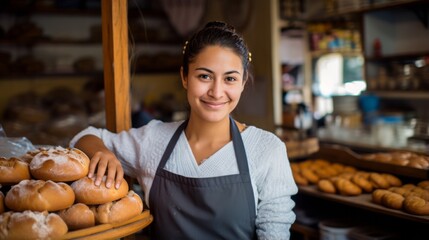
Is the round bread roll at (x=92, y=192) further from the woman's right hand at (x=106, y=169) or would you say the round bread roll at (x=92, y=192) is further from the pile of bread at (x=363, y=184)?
the pile of bread at (x=363, y=184)

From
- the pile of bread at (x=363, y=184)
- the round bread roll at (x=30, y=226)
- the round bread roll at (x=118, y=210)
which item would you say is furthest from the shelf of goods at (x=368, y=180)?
the round bread roll at (x=30, y=226)

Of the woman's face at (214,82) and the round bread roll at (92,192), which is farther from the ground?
the woman's face at (214,82)

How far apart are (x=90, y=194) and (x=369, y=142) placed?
3383 millimetres

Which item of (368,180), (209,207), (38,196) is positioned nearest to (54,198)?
(38,196)

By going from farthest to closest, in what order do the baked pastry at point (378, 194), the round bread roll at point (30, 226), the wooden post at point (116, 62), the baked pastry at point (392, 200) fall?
the baked pastry at point (378, 194) < the baked pastry at point (392, 200) < the wooden post at point (116, 62) < the round bread roll at point (30, 226)

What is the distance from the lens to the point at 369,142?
4531 mm

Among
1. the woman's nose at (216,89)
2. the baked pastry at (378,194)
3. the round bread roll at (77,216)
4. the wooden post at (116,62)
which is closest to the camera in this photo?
the round bread roll at (77,216)

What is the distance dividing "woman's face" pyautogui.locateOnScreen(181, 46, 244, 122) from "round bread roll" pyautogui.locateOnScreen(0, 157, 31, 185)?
65 cm

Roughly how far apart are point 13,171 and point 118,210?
35 cm

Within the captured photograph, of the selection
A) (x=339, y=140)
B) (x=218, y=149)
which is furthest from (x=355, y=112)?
(x=218, y=149)

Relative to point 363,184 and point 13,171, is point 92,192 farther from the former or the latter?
point 363,184

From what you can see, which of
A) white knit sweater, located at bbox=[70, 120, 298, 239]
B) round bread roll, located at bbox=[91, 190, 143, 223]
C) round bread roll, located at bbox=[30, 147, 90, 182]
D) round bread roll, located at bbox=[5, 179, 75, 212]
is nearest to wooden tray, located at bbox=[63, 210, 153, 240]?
round bread roll, located at bbox=[91, 190, 143, 223]

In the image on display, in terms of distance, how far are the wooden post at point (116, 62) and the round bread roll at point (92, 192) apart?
2.07 feet

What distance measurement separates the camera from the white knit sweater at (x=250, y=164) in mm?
1942
